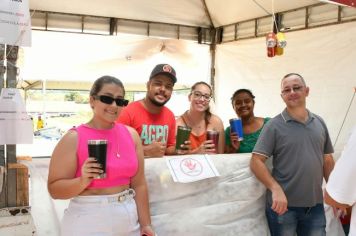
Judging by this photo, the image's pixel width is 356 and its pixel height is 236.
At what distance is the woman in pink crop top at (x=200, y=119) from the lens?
271 centimetres

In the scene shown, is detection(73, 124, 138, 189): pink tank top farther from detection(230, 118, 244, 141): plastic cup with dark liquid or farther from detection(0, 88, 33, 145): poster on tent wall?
detection(230, 118, 244, 141): plastic cup with dark liquid

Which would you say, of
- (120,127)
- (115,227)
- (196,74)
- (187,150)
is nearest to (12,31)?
(120,127)

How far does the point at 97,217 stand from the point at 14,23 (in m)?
0.94

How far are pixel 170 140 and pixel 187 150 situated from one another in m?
0.22

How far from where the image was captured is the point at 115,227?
5.49ft

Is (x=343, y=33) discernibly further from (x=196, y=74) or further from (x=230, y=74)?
(x=196, y=74)

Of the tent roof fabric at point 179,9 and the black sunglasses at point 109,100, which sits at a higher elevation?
the tent roof fabric at point 179,9

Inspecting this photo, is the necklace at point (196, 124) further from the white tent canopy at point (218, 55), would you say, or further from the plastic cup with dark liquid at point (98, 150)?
the white tent canopy at point (218, 55)

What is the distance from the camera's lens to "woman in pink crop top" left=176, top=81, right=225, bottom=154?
8.87ft

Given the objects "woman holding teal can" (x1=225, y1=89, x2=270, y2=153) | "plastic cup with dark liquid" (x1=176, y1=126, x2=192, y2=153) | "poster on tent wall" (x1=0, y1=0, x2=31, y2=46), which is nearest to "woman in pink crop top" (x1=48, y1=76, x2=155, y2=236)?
"poster on tent wall" (x1=0, y1=0, x2=31, y2=46)

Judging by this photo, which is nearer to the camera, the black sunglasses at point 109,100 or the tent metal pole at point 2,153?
the tent metal pole at point 2,153

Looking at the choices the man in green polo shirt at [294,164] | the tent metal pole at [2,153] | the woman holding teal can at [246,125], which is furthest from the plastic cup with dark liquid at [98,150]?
the woman holding teal can at [246,125]

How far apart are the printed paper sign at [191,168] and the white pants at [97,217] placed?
0.63 metres

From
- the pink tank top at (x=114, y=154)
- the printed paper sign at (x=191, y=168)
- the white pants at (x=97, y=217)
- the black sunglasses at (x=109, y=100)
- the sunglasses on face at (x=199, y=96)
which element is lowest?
the white pants at (x=97, y=217)
